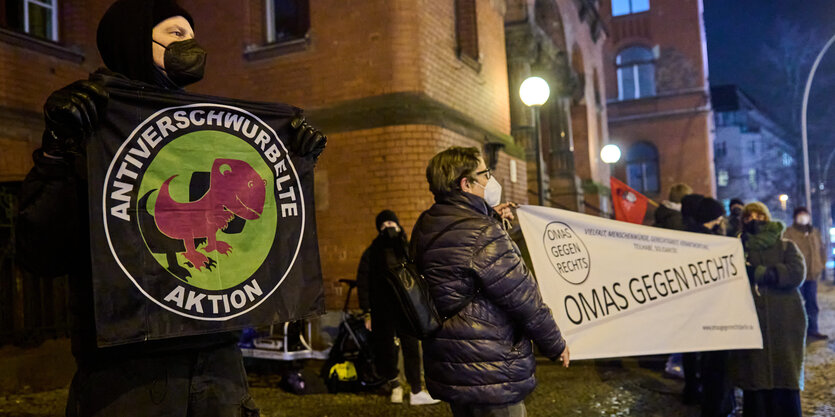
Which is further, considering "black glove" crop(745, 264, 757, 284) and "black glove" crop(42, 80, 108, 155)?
"black glove" crop(745, 264, 757, 284)

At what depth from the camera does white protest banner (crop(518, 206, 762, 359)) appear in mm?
4316

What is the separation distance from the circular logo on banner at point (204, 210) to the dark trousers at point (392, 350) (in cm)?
395

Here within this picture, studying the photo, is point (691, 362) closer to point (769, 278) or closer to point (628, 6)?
point (769, 278)

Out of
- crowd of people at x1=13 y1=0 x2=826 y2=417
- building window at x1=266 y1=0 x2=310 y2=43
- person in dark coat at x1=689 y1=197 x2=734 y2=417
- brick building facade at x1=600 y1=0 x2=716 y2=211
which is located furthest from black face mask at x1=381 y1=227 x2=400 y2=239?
brick building facade at x1=600 y1=0 x2=716 y2=211

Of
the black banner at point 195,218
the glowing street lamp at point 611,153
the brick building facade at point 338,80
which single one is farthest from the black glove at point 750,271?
the glowing street lamp at point 611,153

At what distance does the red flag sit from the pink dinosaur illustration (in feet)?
26.1

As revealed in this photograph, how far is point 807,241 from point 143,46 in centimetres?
1150

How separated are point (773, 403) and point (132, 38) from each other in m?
5.20

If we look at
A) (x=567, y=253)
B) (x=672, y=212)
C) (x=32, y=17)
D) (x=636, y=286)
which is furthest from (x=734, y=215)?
(x=32, y=17)

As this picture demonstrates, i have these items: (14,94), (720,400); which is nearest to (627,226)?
(720,400)

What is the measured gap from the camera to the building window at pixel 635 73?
1152 inches

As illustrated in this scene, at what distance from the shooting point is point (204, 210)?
87.1 inches

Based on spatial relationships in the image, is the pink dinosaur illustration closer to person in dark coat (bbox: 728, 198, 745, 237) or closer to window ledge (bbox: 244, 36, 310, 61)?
window ledge (bbox: 244, 36, 310, 61)

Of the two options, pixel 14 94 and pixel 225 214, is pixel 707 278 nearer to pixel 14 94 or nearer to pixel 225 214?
pixel 225 214
